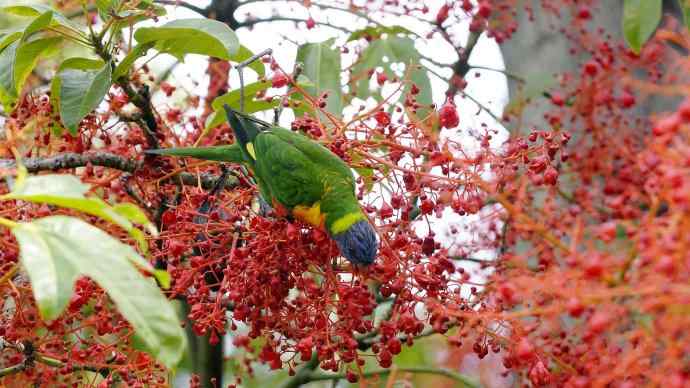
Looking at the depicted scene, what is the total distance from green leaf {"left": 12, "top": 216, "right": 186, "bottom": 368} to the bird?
1.04 m

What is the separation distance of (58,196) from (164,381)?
1.17 m

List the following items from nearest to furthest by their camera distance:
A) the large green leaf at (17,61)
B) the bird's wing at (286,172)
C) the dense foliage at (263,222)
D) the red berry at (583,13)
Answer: the dense foliage at (263,222) → the large green leaf at (17,61) → the bird's wing at (286,172) → the red berry at (583,13)

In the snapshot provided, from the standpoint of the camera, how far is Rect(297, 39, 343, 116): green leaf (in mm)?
2977

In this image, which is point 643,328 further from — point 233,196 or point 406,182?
point 233,196

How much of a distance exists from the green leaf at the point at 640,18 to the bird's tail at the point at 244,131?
46.6 inches

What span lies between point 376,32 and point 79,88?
1591mm

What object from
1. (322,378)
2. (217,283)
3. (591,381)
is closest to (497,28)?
(322,378)

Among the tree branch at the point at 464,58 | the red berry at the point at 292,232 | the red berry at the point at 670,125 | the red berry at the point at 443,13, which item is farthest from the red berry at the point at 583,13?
the red berry at the point at 670,125

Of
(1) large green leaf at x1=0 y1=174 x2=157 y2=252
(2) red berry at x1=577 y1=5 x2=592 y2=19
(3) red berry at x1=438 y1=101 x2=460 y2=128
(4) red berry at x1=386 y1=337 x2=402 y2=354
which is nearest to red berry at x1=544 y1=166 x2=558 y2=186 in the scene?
(3) red berry at x1=438 y1=101 x2=460 y2=128

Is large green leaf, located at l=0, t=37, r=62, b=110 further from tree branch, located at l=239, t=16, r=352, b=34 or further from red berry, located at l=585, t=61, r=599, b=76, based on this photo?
red berry, located at l=585, t=61, r=599, b=76

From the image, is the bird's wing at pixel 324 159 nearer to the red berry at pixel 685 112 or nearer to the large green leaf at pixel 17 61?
the large green leaf at pixel 17 61

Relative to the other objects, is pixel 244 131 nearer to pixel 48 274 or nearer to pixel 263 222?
pixel 263 222

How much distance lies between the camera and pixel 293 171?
Answer: 2561 millimetres

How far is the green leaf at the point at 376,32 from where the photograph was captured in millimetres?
3498
